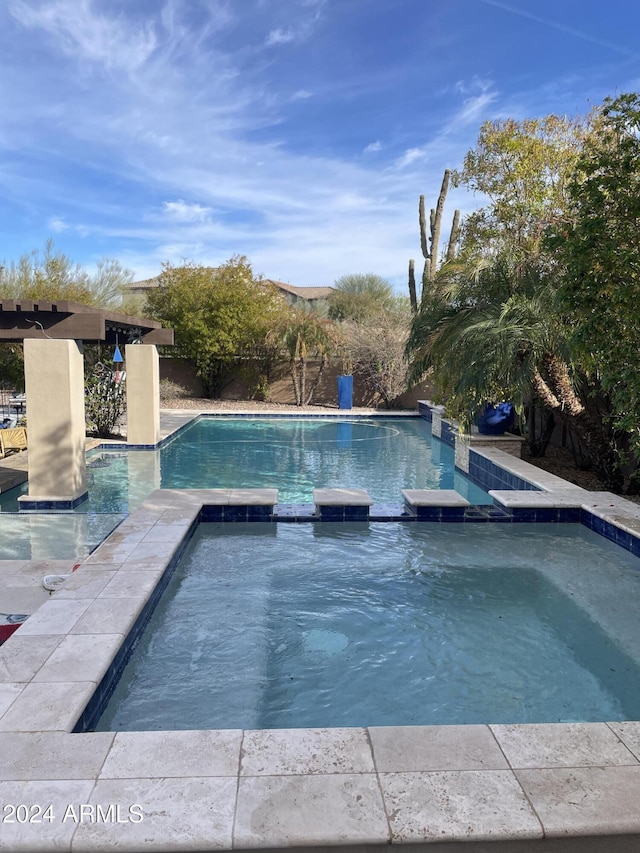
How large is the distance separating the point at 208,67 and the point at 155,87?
1571 millimetres

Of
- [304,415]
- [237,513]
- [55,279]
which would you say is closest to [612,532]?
[237,513]

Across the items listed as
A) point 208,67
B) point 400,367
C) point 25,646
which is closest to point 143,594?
point 25,646

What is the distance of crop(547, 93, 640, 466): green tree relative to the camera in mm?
6379

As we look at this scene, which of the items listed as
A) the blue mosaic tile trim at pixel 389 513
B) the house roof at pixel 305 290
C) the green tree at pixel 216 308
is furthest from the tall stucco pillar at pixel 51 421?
the house roof at pixel 305 290

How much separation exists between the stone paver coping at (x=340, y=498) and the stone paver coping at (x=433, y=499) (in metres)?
0.56

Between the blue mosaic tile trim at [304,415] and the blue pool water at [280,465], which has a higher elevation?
the blue mosaic tile trim at [304,415]

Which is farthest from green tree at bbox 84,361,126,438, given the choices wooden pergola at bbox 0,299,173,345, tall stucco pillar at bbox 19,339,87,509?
tall stucco pillar at bbox 19,339,87,509

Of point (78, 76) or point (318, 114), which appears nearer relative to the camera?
point (78, 76)

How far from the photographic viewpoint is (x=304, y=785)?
2.78 metres

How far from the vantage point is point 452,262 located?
11.8 meters

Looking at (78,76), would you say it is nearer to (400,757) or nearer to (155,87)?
(155,87)

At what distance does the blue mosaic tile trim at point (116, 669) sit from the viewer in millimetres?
3531

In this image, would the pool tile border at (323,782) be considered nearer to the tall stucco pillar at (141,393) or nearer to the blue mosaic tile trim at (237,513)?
the blue mosaic tile trim at (237,513)

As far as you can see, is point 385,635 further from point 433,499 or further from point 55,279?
point 55,279
